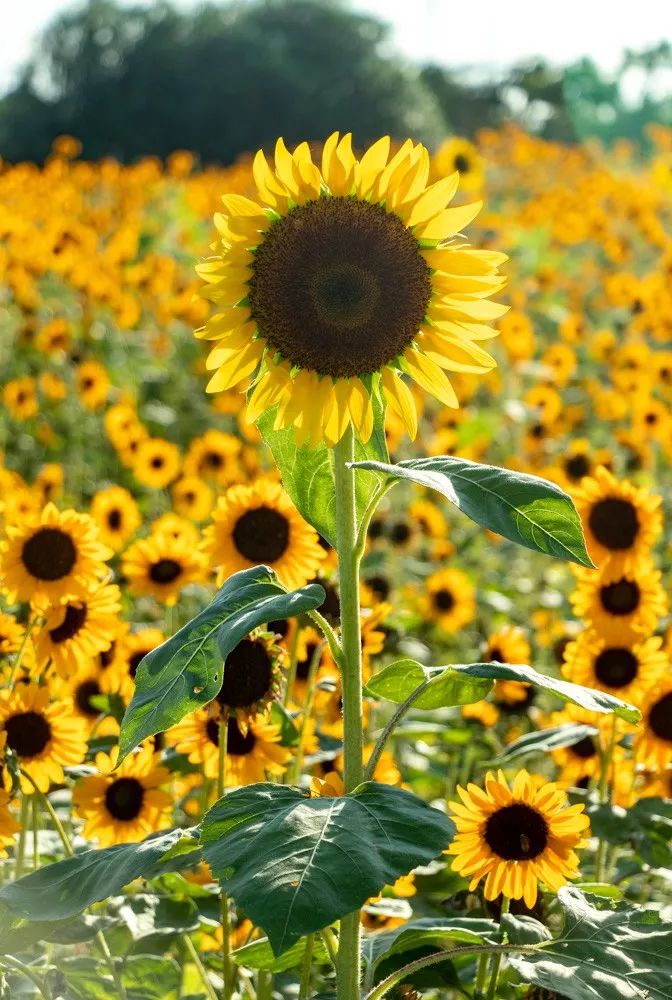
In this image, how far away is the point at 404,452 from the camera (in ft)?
19.6

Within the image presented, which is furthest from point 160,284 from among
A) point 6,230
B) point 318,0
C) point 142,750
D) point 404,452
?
point 318,0

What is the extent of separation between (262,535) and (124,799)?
550 mm

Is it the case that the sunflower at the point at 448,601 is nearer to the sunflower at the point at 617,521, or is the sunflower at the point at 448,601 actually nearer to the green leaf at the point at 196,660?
the sunflower at the point at 617,521

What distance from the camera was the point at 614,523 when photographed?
8.56 ft

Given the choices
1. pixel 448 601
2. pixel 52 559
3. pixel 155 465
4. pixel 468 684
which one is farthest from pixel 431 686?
pixel 155 465

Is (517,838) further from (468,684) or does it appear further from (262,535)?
(262,535)

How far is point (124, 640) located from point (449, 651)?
2081 millimetres

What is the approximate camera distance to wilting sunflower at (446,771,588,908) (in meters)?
1.66

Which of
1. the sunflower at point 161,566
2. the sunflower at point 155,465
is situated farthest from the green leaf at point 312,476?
the sunflower at point 155,465

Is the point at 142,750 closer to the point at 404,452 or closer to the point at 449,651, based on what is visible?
the point at 449,651

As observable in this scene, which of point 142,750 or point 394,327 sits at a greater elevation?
point 394,327

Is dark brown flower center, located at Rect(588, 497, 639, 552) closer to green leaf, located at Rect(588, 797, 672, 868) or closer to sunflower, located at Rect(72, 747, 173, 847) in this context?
green leaf, located at Rect(588, 797, 672, 868)

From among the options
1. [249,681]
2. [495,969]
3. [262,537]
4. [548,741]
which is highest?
[262,537]

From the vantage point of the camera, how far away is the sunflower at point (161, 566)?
2.88m
